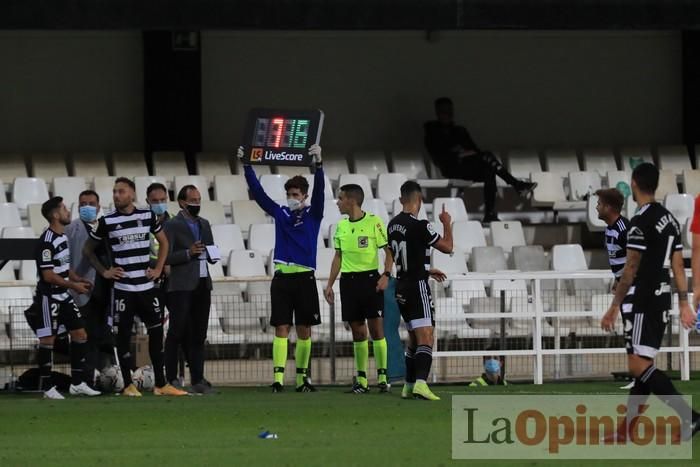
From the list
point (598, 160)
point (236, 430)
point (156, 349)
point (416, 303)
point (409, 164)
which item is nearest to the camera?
point (236, 430)

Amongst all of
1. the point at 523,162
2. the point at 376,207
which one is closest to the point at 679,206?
the point at 523,162

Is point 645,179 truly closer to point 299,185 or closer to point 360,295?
point 360,295

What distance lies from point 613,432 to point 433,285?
5.92 metres

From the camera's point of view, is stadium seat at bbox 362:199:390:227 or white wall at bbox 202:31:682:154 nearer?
stadium seat at bbox 362:199:390:227

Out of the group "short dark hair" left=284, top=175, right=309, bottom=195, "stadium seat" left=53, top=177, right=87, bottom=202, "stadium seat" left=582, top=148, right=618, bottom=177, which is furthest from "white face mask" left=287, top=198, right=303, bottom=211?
"stadium seat" left=582, top=148, right=618, bottom=177

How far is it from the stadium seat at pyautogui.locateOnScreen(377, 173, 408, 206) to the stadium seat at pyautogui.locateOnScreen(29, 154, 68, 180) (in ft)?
13.2

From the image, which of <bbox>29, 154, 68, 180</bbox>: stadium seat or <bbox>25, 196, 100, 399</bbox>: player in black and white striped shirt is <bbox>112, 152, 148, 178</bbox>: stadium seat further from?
<bbox>25, 196, 100, 399</bbox>: player in black and white striped shirt

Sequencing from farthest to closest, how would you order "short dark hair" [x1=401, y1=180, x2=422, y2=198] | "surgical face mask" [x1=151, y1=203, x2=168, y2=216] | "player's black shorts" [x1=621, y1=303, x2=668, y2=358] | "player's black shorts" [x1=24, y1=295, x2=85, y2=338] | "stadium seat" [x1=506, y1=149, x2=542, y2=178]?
"stadium seat" [x1=506, y1=149, x2=542, y2=178], "surgical face mask" [x1=151, y1=203, x2=168, y2=216], "player's black shorts" [x1=24, y1=295, x2=85, y2=338], "short dark hair" [x1=401, y1=180, x2=422, y2=198], "player's black shorts" [x1=621, y1=303, x2=668, y2=358]

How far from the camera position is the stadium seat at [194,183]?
20.0m

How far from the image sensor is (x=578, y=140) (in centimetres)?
2369

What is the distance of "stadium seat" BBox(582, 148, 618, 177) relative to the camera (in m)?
22.4

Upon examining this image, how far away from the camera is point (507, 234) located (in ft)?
65.5

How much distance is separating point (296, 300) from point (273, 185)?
591cm

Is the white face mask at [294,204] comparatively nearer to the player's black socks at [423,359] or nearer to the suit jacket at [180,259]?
the suit jacket at [180,259]
